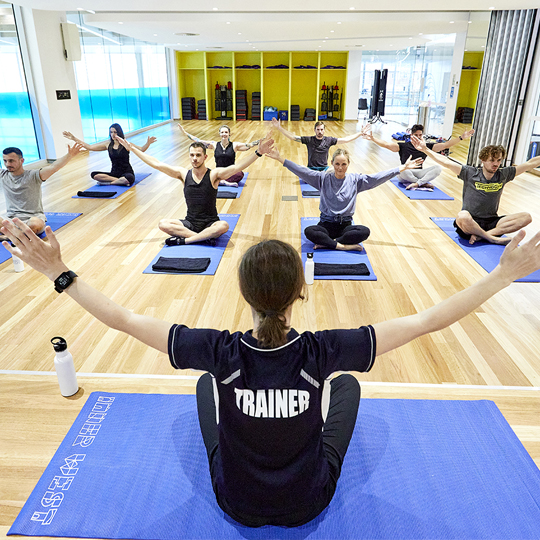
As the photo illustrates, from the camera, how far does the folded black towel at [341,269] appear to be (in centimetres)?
358

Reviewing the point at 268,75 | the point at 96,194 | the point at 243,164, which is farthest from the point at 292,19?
the point at 268,75

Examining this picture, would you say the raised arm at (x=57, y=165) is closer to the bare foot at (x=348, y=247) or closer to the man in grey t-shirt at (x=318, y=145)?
the bare foot at (x=348, y=247)

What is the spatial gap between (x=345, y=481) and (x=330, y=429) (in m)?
0.31

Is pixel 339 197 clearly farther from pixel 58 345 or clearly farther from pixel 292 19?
pixel 292 19

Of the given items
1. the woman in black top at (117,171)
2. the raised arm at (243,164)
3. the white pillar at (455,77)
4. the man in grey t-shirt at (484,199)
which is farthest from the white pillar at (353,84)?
the raised arm at (243,164)

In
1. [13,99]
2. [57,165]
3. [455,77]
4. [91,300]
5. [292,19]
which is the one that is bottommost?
[57,165]

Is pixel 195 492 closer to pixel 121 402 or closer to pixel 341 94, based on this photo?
pixel 121 402

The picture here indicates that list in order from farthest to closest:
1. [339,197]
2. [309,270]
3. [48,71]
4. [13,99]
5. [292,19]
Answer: [292,19], [48,71], [13,99], [339,197], [309,270]

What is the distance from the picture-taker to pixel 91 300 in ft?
4.07

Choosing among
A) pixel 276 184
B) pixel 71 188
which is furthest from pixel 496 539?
pixel 71 188

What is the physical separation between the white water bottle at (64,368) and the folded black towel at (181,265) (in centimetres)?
156

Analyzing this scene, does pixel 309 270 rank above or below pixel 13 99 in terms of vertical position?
below
